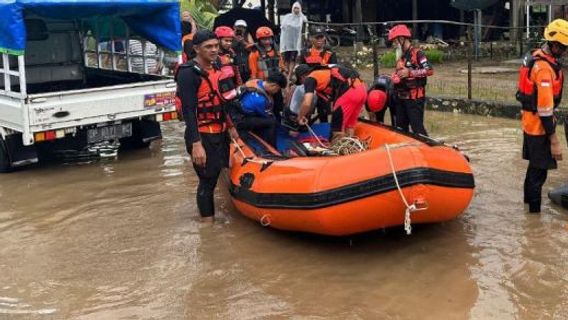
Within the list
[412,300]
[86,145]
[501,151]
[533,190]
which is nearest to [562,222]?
[533,190]

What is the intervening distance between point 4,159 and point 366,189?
490cm

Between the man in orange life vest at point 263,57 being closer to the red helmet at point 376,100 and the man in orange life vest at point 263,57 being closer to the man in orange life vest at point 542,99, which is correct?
the red helmet at point 376,100

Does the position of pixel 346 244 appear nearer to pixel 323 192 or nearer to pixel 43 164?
pixel 323 192

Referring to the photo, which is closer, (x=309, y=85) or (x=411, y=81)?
(x=309, y=85)

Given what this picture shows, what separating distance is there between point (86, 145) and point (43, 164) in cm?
79

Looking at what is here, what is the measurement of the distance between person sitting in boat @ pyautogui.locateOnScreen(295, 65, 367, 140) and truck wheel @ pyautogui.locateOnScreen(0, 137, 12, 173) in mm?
3618

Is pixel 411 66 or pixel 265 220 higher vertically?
pixel 411 66

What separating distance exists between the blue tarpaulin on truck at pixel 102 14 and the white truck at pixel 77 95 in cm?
25

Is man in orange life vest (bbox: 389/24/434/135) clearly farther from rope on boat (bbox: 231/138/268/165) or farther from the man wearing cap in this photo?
the man wearing cap

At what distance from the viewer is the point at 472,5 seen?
16.5m

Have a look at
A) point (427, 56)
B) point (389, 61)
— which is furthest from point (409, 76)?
point (427, 56)

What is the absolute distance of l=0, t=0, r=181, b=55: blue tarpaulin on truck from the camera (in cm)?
709

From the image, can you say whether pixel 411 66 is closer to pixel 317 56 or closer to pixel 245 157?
pixel 317 56

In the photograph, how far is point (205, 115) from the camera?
19.0 ft
